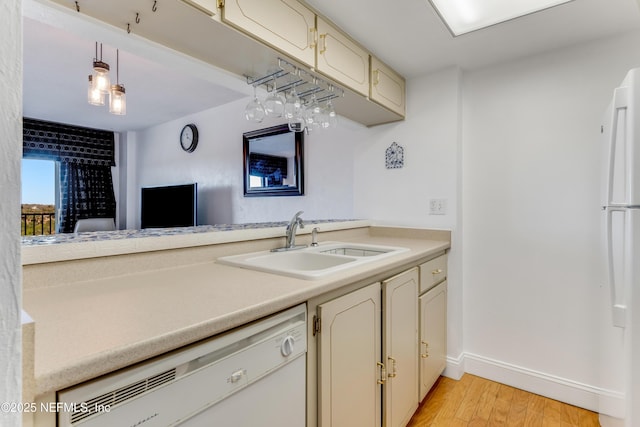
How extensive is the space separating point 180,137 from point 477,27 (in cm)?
384

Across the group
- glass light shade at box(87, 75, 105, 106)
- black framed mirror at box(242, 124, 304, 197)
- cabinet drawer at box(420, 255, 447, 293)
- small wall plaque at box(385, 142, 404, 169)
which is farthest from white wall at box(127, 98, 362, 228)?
glass light shade at box(87, 75, 105, 106)

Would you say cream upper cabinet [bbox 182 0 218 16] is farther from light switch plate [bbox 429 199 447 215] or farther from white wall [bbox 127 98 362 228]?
light switch plate [bbox 429 199 447 215]

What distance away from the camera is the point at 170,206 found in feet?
13.2

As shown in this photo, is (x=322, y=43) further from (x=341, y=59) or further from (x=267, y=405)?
(x=267, y=405)

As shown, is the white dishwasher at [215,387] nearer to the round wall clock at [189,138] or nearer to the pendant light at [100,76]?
the pendant light at [100,76]

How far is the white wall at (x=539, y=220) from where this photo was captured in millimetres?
1800

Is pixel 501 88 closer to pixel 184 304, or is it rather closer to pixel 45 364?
pixel 184 304

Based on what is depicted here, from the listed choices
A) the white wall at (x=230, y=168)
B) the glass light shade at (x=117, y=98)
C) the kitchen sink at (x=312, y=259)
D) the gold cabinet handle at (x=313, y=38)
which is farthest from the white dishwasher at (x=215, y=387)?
the glass light shade at (x=117, y=98)

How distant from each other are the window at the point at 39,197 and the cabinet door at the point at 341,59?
546 centimetres

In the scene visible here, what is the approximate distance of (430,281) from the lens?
1.86 metres

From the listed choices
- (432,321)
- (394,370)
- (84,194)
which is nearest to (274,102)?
(394,370)

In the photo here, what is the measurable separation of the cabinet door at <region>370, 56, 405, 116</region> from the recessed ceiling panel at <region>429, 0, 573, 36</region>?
17.5 inches

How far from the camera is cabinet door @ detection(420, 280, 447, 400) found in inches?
68.7

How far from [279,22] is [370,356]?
54.7 inches
